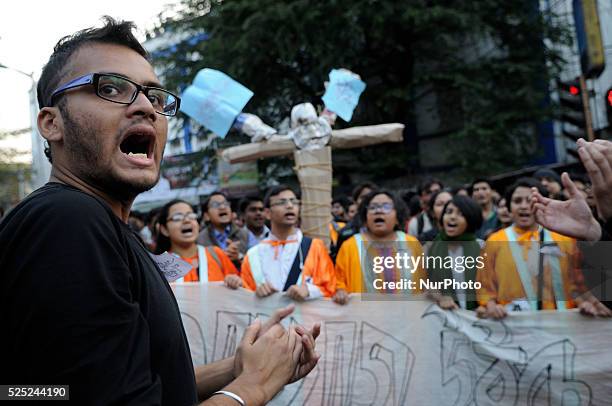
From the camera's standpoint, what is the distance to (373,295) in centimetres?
440

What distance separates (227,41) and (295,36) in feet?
5.81

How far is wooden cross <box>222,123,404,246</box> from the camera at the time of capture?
6.15 meters

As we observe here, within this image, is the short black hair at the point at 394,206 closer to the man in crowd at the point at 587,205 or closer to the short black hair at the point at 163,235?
the short black hair at the point at 163,235

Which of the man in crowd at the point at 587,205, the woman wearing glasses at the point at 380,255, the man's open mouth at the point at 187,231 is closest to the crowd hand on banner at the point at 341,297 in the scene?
the woman wearing glasses at the point at 380,255

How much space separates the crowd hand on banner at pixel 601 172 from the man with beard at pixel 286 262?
2.40 metres

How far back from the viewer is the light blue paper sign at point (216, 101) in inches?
243

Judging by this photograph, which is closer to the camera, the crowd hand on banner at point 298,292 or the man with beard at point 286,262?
the crowd hand on banner at point 298,292

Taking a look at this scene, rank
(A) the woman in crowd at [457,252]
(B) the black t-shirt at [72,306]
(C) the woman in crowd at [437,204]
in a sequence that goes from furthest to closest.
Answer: (C) the woman in crowd at [437,204] → (A) the woman in crowd at [457,252] → (B) the black t-shirt at [72,306]

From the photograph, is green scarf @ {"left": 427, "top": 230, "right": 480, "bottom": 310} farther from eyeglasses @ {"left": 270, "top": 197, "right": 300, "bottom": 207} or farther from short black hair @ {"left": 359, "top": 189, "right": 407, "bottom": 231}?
eyeglasses @ {"left": 270, "top": 197, "right": 300, "bottom": 207}

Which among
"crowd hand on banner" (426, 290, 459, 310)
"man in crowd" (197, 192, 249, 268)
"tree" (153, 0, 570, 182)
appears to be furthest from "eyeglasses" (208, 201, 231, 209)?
"tree" (153, 0, 570, 182)

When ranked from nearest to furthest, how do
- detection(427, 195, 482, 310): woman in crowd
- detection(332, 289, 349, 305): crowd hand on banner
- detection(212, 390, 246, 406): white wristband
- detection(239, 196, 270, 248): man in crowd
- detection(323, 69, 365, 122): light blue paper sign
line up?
detection(212, 390, 246, 406): white wristband
detection(427, 195, 482, 310): woman in crowd
detection(332, 289, 349, 305): crowd hand on banner
detection(323, 69, 365, 122): light blue paper sign
detection(239, 196, 270, 248): man in crowd

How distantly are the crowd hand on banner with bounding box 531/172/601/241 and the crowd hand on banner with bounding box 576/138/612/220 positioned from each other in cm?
23

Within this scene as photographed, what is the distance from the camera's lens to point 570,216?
2877 mm

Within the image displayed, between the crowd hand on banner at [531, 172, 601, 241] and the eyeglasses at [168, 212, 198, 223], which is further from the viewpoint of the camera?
the eyeglasses at [168, 212, 198, 223]
